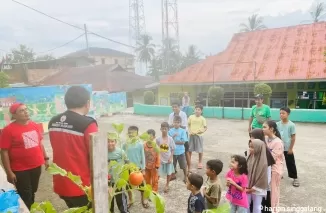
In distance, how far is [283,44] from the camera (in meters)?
18.3

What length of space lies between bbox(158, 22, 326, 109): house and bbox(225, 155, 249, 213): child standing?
44.1 ft

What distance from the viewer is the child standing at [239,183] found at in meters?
3.27

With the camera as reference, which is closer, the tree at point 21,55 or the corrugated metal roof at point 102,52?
the tree at point 21,55

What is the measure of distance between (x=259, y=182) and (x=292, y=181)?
246 centimetres

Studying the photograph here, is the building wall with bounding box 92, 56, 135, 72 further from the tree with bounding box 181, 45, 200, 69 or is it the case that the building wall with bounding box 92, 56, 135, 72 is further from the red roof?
the red roof

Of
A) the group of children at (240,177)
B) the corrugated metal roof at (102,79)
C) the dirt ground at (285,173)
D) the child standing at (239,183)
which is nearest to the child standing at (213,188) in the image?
the group of children at (240,177)

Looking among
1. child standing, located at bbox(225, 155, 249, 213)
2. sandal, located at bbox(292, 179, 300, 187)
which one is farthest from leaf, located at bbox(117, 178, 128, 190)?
sandal, located at bbox(292, 179, 300, 187)

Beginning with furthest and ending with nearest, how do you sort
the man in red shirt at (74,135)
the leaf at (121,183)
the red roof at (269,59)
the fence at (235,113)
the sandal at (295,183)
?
the red roof at (269,59), the fence at (235,113), the sandal at (295,183), the man in red shirt at (74,135), the leaf at (121,183)

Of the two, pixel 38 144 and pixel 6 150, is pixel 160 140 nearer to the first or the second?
pixel 38 144

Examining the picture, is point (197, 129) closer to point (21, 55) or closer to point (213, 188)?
point (213, 188)

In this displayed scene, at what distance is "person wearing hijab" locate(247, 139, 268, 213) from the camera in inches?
130

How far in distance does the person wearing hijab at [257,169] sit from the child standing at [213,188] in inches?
16.7

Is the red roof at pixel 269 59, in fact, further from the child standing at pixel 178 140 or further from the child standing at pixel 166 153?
the child standing at pixel 166 153

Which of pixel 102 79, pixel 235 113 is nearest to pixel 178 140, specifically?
pixel 235 113
